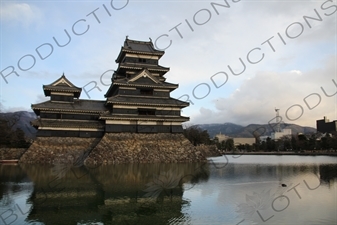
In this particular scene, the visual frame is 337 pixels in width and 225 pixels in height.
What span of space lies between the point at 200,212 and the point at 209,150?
36322 mm

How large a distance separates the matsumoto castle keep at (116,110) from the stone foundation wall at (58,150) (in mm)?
641

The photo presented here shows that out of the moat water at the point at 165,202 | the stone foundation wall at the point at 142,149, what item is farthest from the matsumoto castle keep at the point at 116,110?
the moat water at the point at 165,202

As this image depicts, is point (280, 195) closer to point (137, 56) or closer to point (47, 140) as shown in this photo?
point (47, 140)

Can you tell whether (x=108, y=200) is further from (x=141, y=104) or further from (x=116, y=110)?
(x=141, y=104)

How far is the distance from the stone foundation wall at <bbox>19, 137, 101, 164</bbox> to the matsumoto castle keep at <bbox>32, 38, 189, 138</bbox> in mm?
641

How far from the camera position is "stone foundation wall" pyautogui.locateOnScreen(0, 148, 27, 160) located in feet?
83.8

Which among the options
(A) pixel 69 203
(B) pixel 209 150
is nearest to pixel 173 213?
(A) pixel 69 203

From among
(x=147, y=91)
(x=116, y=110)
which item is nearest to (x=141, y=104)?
(x=147, y=91)

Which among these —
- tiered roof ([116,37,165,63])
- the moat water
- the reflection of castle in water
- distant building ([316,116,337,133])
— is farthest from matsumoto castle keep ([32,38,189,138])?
distant building ([316,116,337,133])

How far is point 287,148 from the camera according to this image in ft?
205

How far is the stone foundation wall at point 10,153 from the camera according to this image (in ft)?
83.8

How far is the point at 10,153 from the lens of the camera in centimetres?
2594

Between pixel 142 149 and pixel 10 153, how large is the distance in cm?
1250

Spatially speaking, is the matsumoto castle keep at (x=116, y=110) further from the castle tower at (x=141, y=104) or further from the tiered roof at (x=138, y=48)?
the tiered roof at (x=138, y=48)
